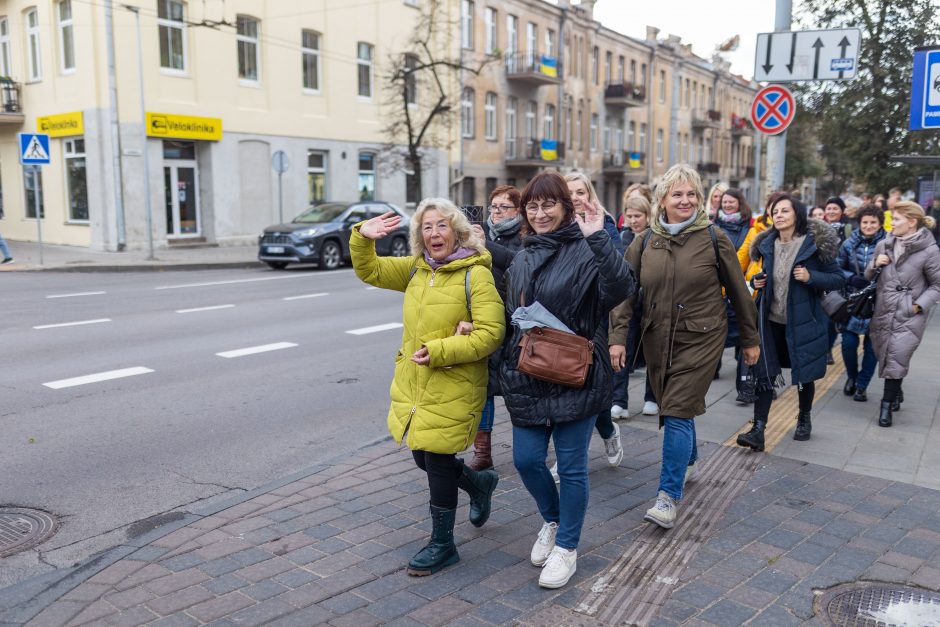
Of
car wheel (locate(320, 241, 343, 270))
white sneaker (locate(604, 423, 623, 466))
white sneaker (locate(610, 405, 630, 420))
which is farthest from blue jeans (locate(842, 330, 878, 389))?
car wheel (locate(320, 241, 343, 270))

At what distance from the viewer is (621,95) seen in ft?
151

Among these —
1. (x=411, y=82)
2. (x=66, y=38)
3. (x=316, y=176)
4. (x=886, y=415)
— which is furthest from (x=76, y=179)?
(x=886, y=415)

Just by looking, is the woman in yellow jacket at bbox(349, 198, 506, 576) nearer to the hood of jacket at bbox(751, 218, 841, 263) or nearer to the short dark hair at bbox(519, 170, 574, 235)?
the short dark hair at bbox(519, 170, 574, 235)

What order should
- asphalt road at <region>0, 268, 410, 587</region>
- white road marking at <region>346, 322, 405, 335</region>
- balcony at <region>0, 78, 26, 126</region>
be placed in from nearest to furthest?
1. asphalt road at <region>0, 268, 410, 587</region>
2. white road marking at <region>346, 322, 405, 335</region>
3. balcony at <region>0, 78, 26, 126</region>

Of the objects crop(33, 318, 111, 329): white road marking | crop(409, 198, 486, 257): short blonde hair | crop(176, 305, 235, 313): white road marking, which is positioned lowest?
crop(176, 305, 235, 313): white road marking

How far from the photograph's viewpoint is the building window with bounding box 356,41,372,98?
30000 millimetres

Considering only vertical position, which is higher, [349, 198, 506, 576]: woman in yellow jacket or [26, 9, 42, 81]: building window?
[26, 9, 42, 81]: building window

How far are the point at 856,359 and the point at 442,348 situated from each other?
516cm

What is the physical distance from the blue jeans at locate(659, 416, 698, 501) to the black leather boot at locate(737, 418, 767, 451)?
1.47 m

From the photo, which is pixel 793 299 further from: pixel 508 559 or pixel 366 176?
pixel 366 176

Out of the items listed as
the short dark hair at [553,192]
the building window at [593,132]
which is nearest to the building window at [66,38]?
the short dark hair at [553,192]

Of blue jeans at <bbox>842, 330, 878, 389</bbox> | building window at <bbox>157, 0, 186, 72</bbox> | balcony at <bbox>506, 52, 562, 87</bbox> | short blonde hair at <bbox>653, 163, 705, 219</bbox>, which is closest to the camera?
short blonde hair at <bbox>653, 163, 705, 219</bbox>

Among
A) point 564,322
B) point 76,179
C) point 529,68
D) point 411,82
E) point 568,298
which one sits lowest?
point 564,322

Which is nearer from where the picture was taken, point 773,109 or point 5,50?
point 773,109
